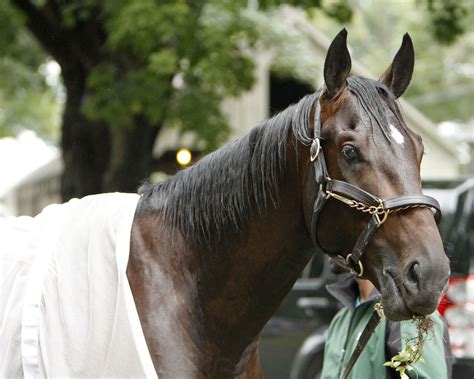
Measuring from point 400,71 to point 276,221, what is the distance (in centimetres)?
73

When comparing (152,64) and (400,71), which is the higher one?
(400,71)

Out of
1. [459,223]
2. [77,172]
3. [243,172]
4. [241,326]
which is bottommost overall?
A: [77,172]

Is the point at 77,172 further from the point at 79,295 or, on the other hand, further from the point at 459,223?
the point at 79,295

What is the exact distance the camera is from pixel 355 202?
261 centimetres

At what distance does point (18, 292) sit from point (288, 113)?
1.20m

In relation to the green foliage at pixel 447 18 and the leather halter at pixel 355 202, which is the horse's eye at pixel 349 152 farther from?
the green foliage at pixel 447 18

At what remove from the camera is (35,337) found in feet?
8.84

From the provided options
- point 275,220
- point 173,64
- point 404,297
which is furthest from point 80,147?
point 404,297

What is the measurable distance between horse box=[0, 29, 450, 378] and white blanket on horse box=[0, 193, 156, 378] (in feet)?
0.30

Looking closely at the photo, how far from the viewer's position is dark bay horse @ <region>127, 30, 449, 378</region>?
8.45 feet

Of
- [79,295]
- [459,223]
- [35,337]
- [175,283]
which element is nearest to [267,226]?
[175,283]

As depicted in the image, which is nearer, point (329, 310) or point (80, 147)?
point (329, 310)

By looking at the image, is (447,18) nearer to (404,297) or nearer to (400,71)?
(400,71)

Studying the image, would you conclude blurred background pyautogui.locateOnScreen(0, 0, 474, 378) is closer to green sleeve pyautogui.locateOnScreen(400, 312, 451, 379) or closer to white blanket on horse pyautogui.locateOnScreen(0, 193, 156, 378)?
green sleeve pyautogui.locateOnScreen(400, 312, 451, 379)
